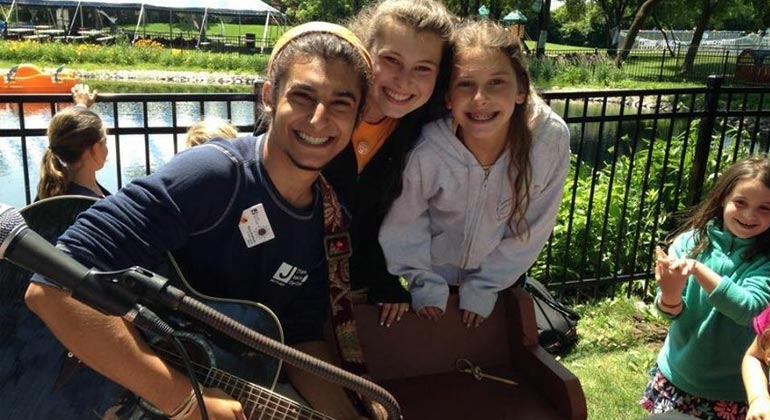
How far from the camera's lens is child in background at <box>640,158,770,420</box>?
238cm

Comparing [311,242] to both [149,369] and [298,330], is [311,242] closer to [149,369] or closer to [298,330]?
[298,330]

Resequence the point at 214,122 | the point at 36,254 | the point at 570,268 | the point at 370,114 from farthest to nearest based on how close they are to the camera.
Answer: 1. the point at 570,268
2. the point at 214,122
3. the point at 370,114
4. the point at 36,254

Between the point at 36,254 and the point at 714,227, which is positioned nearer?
the point at 36,254

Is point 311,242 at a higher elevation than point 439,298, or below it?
higher

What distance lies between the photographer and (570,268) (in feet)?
16.3

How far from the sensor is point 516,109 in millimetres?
2244

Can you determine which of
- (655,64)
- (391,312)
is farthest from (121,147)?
(655,64)

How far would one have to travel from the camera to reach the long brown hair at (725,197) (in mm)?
2506

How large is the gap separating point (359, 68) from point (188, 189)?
53 centimetres

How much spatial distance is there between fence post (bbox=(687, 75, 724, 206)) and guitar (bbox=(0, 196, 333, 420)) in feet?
12.5

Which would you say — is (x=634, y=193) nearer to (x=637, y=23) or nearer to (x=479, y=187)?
(x=479, y=187)

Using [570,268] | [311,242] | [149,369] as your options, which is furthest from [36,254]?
[570,268]

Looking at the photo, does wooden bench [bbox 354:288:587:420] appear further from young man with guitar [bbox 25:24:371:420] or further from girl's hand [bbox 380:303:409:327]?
young man with guitar [bbox 25:24:371:420]

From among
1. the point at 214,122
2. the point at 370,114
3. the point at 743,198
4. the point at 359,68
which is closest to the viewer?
the point at 359,68
